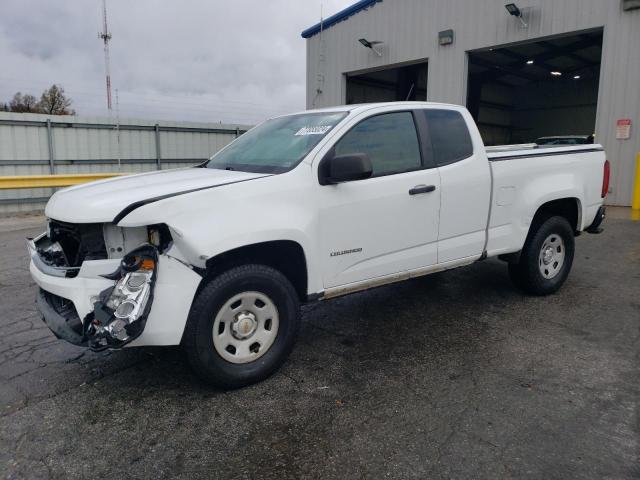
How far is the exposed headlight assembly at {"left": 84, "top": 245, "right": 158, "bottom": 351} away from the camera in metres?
2.91

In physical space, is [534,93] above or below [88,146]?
above

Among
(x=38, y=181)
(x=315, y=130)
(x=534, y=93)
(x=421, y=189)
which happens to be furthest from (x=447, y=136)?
(x=534, y=93)

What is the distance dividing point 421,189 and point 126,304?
94.1 inches

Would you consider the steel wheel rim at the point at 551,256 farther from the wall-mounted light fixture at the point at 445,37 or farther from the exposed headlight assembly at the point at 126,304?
the wall-mounted light fixture at the point at 445,37

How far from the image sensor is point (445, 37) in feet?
48.2

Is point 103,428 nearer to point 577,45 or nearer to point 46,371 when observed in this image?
point 46,371

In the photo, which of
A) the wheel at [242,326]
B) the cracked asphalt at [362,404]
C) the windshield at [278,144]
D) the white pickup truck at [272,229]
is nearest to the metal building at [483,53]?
the white pickup truck at [272,229]

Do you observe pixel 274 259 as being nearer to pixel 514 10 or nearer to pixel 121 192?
pixel 121 192

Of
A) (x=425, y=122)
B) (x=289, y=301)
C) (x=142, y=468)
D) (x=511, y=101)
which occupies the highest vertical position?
(x=511, y=101)

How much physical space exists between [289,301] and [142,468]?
53.0 inches

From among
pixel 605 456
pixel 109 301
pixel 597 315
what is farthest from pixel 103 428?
pixel 597 315

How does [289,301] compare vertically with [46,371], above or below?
above

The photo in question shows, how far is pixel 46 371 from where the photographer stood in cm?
372

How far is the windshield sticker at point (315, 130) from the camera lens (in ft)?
12.7
